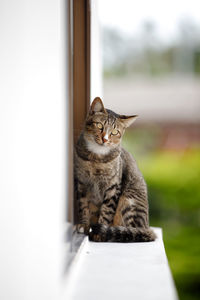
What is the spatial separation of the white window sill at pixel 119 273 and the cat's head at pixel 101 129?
50 centimetres

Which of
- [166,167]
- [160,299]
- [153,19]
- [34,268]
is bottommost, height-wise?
[166,167]

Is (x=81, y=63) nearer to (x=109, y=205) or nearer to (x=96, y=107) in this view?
(x=96, y=107)

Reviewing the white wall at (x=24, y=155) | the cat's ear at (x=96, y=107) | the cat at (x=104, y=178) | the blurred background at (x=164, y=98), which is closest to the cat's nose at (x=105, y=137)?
the cat at (x=104, y=178)

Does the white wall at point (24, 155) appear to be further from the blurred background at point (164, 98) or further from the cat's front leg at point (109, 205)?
the blurred background at point (164, 98)

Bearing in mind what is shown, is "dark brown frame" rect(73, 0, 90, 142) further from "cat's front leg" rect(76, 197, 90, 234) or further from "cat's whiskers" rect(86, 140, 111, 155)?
"cat's front leg" rect(76, 197, 90, 234)

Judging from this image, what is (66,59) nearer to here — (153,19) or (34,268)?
(34,268)

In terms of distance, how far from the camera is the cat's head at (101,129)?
199cm

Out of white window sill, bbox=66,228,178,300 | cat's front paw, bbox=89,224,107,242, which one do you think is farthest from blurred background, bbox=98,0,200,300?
white window sill, bbox=66,228,178,300

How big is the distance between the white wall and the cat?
1.12 metres

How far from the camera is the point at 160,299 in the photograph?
43.9 inches

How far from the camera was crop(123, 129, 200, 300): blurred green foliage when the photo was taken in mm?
4621

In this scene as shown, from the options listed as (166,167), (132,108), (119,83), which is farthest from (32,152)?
(119,83)

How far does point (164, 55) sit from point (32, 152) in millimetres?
5507

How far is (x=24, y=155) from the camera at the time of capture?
0.79 metres
